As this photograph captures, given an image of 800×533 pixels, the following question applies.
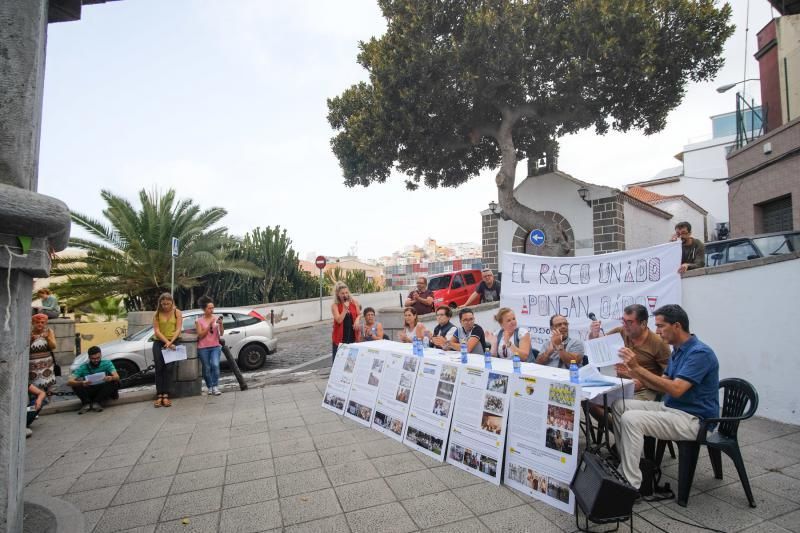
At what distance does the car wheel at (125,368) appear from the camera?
9102 mm

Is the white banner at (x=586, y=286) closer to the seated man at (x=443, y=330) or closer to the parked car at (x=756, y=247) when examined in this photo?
the seated man at (x=443, y=330)

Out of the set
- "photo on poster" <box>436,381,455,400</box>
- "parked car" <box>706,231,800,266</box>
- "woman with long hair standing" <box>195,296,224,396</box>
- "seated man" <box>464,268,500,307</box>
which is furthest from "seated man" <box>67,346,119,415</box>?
"parked car" <box>706,231,800,266</box>

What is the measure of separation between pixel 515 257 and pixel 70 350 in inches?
499

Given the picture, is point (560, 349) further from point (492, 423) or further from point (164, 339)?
point (164, 339)

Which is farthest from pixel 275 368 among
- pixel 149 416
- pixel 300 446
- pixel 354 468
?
pixel 354 468

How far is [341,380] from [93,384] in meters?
3.99

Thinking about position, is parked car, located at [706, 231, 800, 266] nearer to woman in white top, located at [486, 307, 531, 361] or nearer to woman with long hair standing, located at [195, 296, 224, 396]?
woman in white top, located at [486, 307, 531, 361]

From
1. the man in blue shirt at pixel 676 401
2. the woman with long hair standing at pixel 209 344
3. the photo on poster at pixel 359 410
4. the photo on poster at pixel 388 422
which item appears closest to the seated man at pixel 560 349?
the man in blue shirt at pixel 676 401

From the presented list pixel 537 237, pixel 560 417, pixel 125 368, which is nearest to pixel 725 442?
pixel 560 417

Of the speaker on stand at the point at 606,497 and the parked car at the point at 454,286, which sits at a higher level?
the parked car at the point at 454,286

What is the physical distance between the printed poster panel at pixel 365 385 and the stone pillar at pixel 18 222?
3.44 m

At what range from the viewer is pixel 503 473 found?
388 cm

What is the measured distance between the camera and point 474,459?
4.07 metres

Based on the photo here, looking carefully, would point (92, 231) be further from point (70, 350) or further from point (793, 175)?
point (793, 175)
